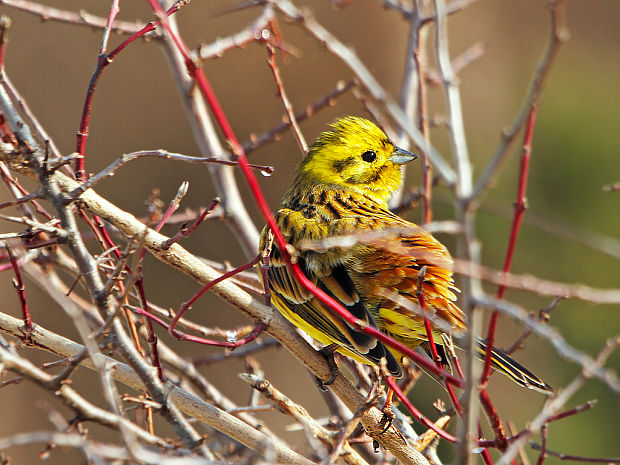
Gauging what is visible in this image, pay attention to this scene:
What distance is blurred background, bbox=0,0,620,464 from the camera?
271 inches

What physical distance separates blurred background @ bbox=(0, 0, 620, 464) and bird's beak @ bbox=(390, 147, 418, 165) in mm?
2970

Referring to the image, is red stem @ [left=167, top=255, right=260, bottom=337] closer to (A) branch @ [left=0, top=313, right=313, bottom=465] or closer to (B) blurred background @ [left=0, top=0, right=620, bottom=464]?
(A) branch @ [left=0, top=313, right=313, bottom=465]

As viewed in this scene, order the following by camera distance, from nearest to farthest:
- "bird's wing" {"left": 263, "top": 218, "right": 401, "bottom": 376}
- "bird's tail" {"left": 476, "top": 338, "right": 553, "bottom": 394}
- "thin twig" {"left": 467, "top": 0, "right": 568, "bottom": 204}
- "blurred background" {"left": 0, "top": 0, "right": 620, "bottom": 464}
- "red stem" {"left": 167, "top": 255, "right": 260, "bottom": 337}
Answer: "thin twig" {"left": 467, "top": 0, "right": 568, "bottom": 204} → "red stem" {"left": 167, "top": 255, "right": 260, "bottom": 337} → "bird's tail" {"left": 476, "top": 338, "right": 553, "bottom": 394} → "bird's wing" {"left": 263, "top": 218, "right": 401, "bottom": 376} → "blurred background" {"left": 0, "top": 0, "right": 620, "bottom": 464}

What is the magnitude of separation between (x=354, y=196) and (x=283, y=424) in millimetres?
5122

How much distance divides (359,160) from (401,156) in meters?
0.21

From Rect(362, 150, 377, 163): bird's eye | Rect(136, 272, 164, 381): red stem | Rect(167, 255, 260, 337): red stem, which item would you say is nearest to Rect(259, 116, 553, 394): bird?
Rect(362, 150, 377, 163): bird's eye

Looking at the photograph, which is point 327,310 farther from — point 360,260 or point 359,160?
point 359,160

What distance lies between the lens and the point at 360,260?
3.18 metres

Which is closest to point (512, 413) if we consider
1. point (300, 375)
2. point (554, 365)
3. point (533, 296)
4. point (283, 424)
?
point (554, 365)

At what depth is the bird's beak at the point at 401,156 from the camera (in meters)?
3.91

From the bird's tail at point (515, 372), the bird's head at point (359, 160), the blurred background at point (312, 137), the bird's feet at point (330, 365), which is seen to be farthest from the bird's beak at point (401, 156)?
the blurred background at point (312, 137)

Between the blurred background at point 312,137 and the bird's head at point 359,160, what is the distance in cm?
291

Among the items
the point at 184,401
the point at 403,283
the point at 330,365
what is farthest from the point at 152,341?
the point at 403,283

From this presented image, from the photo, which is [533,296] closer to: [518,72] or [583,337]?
[583,337]
